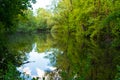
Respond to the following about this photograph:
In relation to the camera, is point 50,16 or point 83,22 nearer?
point 83,22

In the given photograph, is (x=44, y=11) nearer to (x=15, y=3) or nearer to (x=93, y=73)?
(x=15, y=3)

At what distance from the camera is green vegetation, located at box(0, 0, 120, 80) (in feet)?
47.2

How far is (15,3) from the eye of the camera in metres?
22.9

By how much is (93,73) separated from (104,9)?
938 inches

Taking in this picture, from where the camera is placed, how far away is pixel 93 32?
130ft

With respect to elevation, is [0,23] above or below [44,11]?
below

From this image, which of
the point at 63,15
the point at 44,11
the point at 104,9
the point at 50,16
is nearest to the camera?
the point at 104,9

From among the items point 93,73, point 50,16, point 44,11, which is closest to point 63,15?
point 50,16

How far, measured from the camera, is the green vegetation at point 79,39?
14.4m

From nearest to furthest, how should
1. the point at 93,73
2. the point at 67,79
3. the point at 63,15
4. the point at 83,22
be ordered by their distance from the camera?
the point at 67,79 < the point at 93,73 < the point at 83,22 < the point at 63,15

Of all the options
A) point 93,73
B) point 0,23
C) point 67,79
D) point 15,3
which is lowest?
point 93,73

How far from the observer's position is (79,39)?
142 feet

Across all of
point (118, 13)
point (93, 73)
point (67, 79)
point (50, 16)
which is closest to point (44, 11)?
point (50, 16)

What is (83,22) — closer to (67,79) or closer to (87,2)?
(87,2)
